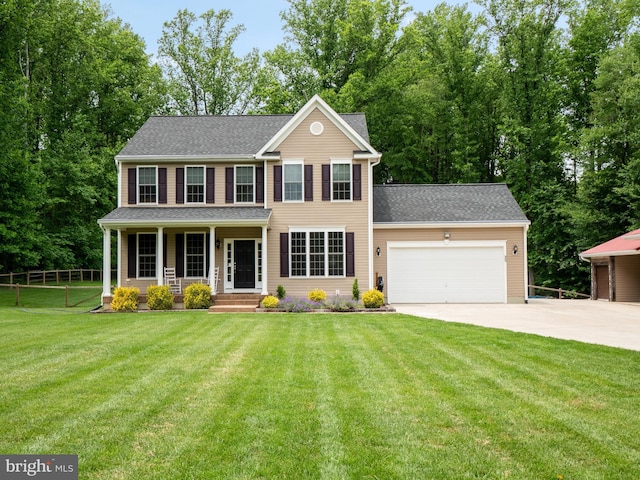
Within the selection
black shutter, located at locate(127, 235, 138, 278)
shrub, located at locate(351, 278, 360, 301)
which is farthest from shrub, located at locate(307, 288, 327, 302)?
black shutter, located at locate(127, 235, 138, 278)

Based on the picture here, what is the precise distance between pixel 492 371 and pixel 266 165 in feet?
47.7

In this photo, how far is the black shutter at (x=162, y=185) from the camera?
20.9 meters

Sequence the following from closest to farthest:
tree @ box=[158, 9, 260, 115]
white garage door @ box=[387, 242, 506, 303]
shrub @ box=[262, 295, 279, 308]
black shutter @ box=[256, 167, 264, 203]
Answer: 1. shrub @ box=[262, 295, 279, 308]
2. black shutter @ box=[256, 167, 264, 203]
3. white garage door @ box=[387, 242, 506, 303]
4. tree @ box=[158, 9, 260, 115]

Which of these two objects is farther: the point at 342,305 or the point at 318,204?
the point at 318,204

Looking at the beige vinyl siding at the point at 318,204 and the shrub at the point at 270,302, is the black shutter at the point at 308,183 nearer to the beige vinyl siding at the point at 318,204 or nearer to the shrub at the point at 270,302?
the beige vinyl siding at the point at 318,204

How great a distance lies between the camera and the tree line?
27594 mm

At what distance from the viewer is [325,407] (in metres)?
5.61

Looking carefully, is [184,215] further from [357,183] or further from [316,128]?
[357,183]

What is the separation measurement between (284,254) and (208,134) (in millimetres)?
6479

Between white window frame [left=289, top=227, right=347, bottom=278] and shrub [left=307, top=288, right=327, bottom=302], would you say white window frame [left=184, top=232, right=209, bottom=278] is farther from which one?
shrub [left=307, top=288, right=327, bottom=302]

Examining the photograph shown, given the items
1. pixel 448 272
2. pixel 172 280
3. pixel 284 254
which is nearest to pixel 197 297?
pixel 172 280

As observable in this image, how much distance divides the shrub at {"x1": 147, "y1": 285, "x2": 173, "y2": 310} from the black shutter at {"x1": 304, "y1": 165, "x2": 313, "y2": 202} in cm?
630

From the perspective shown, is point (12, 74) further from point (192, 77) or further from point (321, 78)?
point (321, 78)

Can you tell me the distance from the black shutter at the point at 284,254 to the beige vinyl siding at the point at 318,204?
0.53ft
